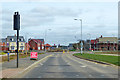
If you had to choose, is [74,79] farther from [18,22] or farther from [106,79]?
[18,22]

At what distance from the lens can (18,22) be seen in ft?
59.1

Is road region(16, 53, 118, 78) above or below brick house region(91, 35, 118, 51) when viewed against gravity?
below

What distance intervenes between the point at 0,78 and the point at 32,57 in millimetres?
21483

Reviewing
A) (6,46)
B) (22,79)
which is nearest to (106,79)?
(22,79)

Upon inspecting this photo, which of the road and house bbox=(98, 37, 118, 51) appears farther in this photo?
house bbox=(98, 37, 118, 51)

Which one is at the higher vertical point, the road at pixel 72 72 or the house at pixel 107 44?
the house at pixel 107 44

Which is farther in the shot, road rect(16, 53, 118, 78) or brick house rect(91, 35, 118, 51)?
brick house rect(91, 35, 118, 51)

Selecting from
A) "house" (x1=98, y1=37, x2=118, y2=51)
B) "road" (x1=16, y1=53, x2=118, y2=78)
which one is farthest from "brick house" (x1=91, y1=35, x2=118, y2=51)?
"road" (x1=16, y1=53, x2=118, y2=78)

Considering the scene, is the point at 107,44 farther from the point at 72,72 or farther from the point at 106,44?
the point at 72,72

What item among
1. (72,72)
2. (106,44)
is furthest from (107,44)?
(72,72)

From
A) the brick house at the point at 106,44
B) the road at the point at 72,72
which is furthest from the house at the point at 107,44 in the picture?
the road at the point at 72,72

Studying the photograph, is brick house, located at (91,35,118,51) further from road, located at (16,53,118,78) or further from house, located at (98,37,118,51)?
road, located at (16,53,118,78)

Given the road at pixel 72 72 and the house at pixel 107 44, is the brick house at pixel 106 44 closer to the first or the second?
the house at pixel 107 44

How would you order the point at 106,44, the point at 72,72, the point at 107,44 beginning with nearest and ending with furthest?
the point at 72,72 < the point at 107,44 < the point at 106,44
